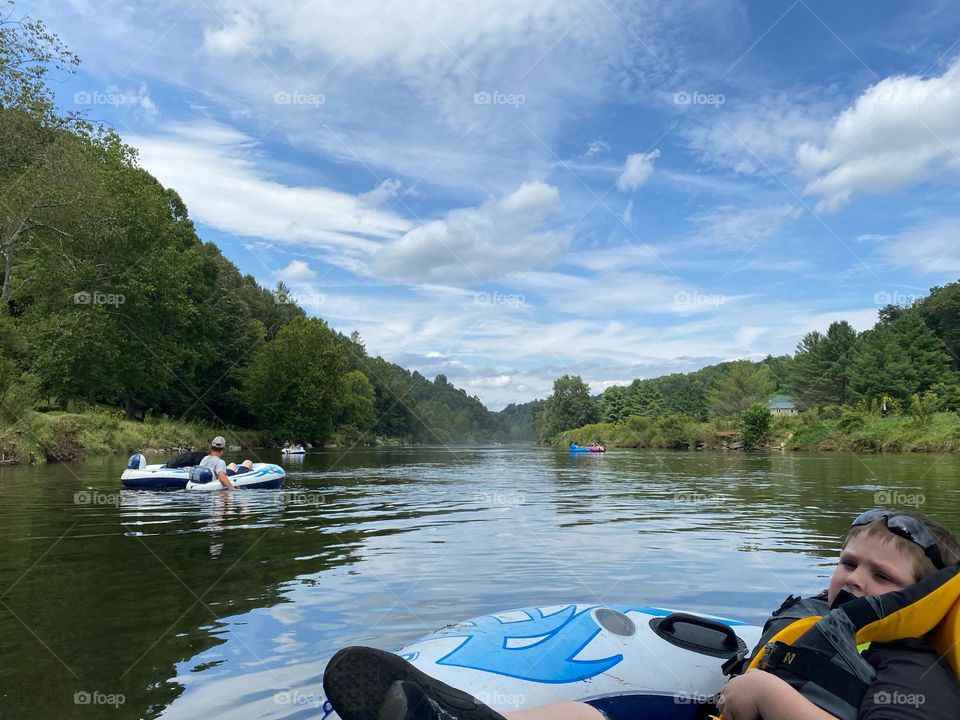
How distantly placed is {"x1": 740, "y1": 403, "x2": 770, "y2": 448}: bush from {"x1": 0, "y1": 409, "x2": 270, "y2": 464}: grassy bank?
33.9 m

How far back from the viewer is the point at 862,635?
2.07 m

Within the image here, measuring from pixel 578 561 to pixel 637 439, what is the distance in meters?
52.8

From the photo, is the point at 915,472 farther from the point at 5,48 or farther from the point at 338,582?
the point at 5,48

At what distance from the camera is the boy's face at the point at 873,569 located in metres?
2.18

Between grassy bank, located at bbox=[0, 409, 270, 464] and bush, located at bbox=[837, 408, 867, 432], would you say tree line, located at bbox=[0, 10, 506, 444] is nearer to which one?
grassy bank, located at bbox=[0, 409, 270, 464]

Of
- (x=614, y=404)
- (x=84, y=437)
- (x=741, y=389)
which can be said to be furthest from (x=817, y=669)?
(x=614, y=404)

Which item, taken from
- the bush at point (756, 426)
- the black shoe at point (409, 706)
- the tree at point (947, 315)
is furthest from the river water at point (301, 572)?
the tree at point (947, 315)

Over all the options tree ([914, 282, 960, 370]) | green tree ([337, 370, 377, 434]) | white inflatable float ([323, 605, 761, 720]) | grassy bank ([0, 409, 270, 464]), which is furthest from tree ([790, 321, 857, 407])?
white inflatable float ([323, 605, 761, 720])

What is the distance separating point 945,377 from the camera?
5259cm

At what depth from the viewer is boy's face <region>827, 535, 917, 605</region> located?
85.7 inches

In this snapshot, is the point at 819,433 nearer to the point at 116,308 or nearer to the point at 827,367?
the point at 827,367

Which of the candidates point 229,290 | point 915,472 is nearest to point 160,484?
point 915,472

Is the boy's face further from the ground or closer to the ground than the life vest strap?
further from the ground

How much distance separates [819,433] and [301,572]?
40.9 metres
